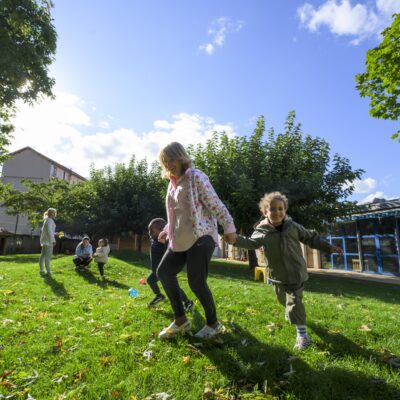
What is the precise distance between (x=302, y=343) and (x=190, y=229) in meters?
1.78

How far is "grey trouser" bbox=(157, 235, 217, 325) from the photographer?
10.8 ft

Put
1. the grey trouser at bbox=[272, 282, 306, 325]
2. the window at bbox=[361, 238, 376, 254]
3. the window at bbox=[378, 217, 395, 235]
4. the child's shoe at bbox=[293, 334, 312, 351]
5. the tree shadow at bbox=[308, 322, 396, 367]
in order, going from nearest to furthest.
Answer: the tree shadow at bbox=[308, 322, 396, 367] → the child's shoe at bbox=[293, 334, 312, 351] → the grey trouser at bbox=[272, 282, 306, 325] → the window at bbox=[378, 217, 395, 235] → the window at bbox=[361, 238, 376, 254]

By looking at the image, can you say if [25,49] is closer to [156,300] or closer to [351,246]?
[156,300]

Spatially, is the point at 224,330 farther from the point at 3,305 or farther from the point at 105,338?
the point at 3,305

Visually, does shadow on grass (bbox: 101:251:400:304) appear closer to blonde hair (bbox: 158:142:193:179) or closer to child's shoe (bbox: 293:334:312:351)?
child's shoe (bbox: 293:334:312:351)

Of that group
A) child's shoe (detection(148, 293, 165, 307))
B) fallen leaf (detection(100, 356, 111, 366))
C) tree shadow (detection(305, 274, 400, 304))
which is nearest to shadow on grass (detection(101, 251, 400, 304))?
tree shadow (detection(305, 274, 400, 304))

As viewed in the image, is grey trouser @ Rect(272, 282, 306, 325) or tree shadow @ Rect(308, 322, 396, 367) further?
grey trouser @ Rect(272, 282, 306, 325)

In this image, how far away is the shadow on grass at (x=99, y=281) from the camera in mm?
8591

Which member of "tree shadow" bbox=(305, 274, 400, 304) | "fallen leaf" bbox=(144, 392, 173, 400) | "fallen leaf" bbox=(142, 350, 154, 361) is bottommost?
"fallen leaf" bbox=(144, 392, 173, 400)

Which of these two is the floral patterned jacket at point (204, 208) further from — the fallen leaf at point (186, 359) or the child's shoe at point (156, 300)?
the child's shoe at point (156, 300)

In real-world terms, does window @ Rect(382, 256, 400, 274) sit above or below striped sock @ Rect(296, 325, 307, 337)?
above

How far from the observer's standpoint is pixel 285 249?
12.6 ft

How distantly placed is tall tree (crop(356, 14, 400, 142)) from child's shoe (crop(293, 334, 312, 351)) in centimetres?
935

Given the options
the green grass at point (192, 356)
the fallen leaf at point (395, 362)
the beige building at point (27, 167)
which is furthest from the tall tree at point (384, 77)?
the beige building at point (27, 167)
